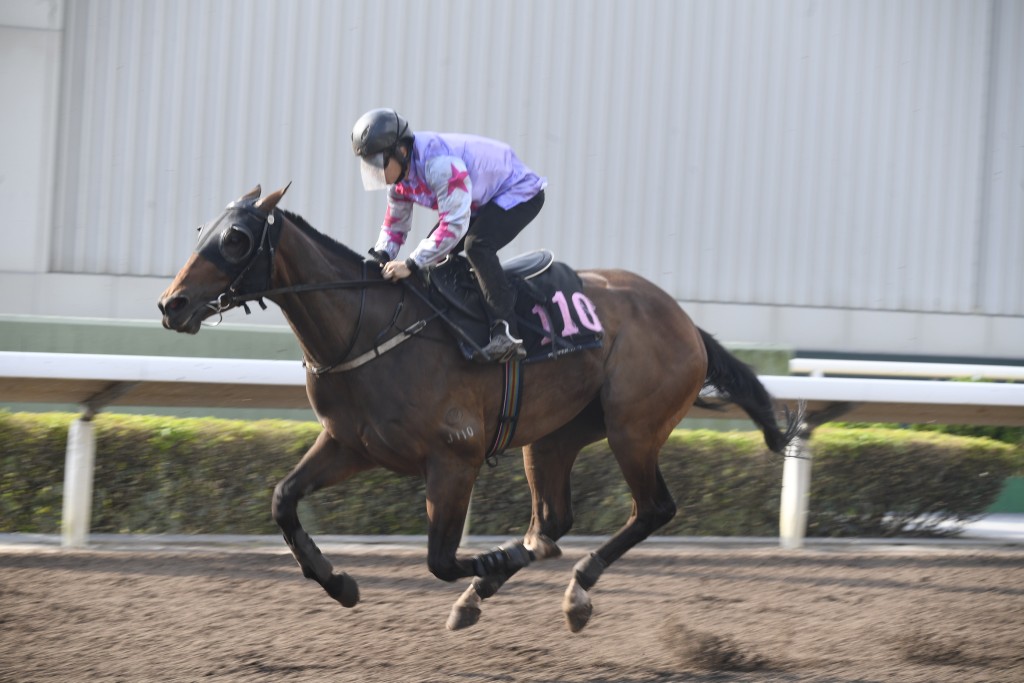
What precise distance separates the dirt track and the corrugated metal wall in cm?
415

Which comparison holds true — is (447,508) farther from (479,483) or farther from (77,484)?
(77,484)

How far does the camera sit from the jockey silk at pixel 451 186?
421cm

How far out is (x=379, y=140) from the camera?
4125 millimetres

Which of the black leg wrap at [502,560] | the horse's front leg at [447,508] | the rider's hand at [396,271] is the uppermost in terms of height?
the rider's hand at [396,271]

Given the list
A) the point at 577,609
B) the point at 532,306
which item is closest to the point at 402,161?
the point at 532,306

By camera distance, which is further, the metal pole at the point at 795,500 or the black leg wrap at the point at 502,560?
the metal pole at the point at 795,500

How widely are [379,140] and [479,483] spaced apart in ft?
8.95

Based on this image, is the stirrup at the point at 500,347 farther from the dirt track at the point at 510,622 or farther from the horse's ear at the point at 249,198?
the dirt track at the point at 510,622

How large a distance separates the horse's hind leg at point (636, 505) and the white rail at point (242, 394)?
823 millimetres

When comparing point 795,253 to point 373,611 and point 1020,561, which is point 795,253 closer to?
point 1020,561

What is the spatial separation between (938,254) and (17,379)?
25.4ft

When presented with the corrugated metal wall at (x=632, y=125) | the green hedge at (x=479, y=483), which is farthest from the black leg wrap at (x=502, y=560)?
the corrugated metal wall at (x=632, y=125)

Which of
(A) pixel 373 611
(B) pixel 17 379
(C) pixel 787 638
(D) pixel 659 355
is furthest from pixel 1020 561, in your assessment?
(B) pixel 17 379

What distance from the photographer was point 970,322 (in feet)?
32.9
